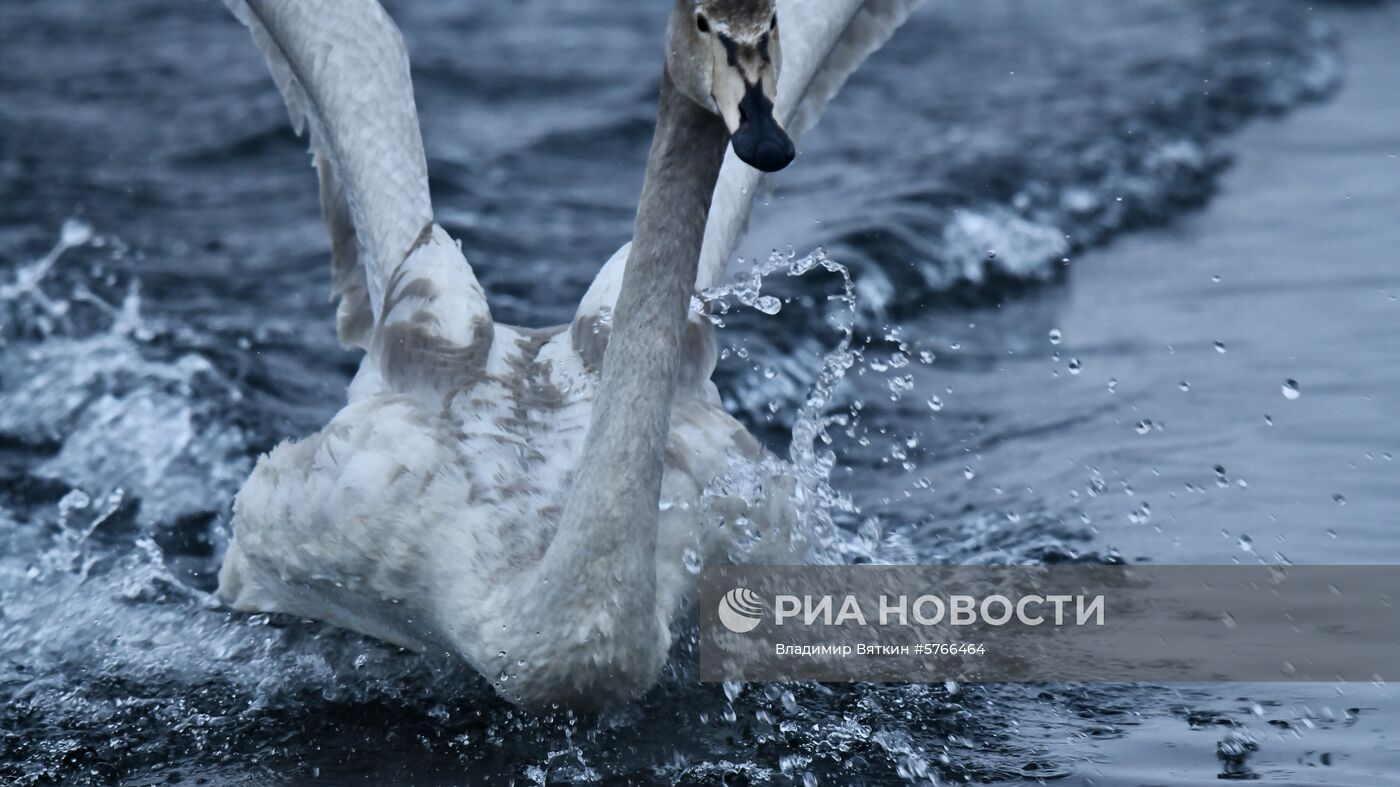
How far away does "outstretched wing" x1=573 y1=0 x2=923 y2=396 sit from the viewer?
5.84m

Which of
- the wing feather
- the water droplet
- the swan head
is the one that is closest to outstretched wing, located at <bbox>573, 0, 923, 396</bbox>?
the water droplet

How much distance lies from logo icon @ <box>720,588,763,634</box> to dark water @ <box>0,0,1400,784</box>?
0.64 ft

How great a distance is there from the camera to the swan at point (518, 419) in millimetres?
4684

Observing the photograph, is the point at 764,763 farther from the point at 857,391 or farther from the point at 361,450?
the point at 857,391

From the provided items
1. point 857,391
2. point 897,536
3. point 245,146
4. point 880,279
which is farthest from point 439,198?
point 897,536

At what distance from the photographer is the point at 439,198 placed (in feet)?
35.6

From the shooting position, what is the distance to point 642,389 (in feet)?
15.5

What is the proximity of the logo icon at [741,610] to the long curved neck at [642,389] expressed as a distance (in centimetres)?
49

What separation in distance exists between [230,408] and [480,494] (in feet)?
10.6

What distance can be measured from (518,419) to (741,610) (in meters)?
0.87

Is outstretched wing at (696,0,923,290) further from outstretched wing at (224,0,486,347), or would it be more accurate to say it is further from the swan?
outstretched wing at (224,0,486,347)

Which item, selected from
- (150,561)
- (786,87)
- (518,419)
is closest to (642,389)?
(518,419)

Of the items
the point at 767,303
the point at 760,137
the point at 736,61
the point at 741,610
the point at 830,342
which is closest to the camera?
the point at 760,137

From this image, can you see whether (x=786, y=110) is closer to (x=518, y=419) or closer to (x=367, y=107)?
(x=367, y=107)
